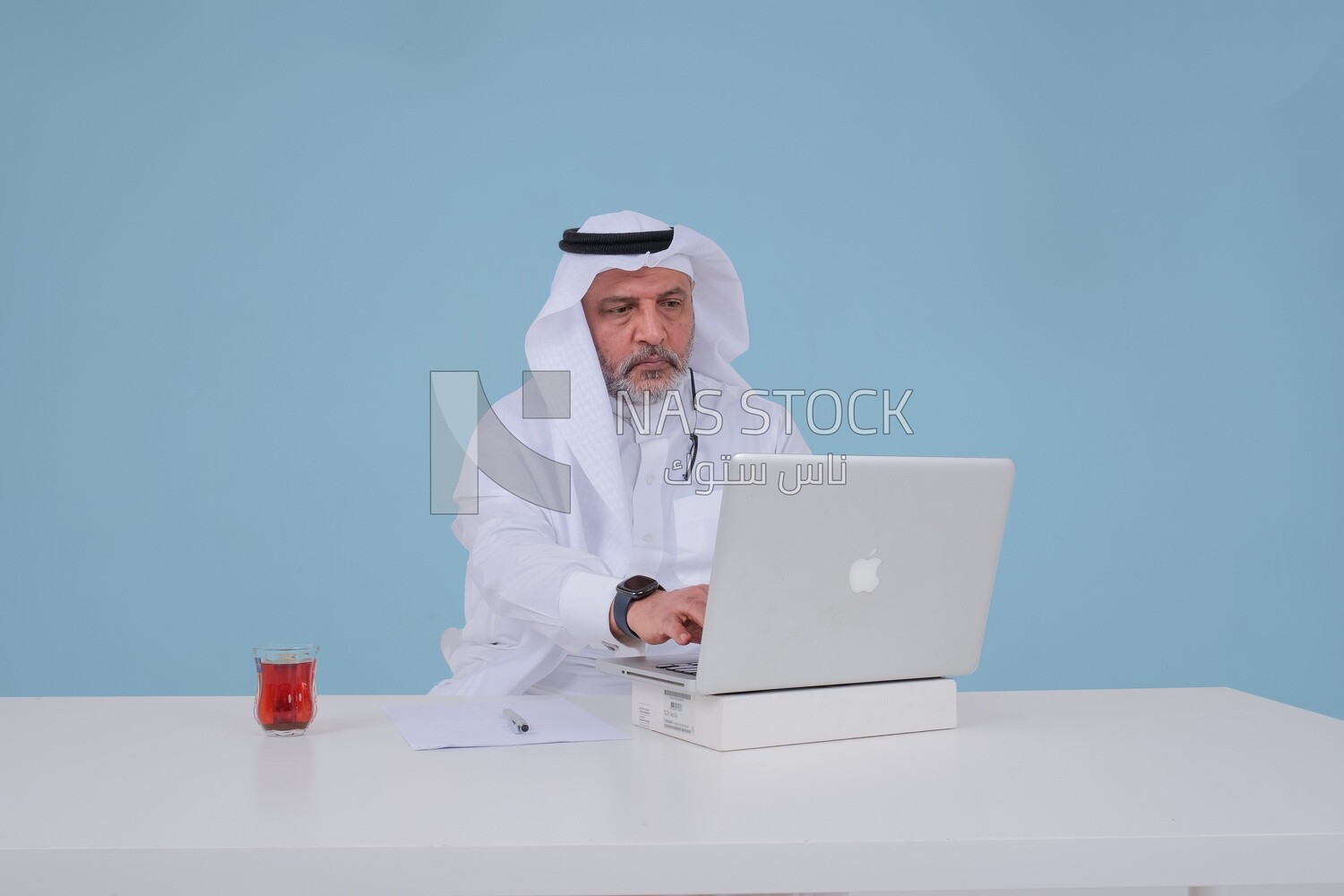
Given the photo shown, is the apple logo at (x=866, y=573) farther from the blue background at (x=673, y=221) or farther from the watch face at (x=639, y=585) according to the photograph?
the blue background at (x=673, y=221)

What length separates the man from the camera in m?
2.22

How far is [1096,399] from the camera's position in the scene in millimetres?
3729

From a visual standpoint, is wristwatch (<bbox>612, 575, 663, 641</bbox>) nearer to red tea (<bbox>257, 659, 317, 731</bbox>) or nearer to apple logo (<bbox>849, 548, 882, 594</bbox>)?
apple logo (<bbox>849, 548, 882, 594</bbox>)

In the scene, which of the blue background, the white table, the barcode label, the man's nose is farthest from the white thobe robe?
the blue background

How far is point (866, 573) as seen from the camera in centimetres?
143

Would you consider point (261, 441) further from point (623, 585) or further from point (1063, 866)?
point (1063, 866)

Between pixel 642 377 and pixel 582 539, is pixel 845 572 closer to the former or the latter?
pixel 582 539

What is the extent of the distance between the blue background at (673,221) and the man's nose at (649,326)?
1.02 metres

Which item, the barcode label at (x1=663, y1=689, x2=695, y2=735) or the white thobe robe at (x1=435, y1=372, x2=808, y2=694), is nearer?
the barcode label at (x1=663, y1=689, x2=695, y2=735)

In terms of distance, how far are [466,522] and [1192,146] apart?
8.78 ft

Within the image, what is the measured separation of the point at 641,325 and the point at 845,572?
110 centimetres

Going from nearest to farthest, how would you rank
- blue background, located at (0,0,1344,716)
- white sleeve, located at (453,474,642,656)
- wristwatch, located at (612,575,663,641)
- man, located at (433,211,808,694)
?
wristwatch, located at (612,575,663,641), white sleeve, located at (453,474,642,656), man, located at (433,211,808,694), blue background, located at (0,0,1344,716)

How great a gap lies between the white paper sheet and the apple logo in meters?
0.32

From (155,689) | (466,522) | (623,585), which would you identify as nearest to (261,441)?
(155,689)
